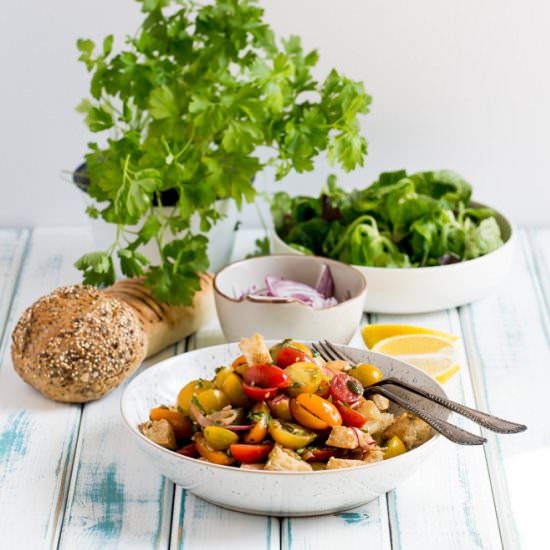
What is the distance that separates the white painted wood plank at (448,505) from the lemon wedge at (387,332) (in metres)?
0.27

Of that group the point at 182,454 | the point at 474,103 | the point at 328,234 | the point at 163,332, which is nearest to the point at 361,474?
the point at 182,454

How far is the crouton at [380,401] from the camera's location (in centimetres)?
159

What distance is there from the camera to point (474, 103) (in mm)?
2723

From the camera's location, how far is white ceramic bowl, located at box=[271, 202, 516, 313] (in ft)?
7.07

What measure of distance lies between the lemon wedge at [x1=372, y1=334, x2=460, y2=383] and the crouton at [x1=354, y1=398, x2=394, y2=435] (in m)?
0.38

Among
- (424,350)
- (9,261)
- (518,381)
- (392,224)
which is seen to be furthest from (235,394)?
(9,261)

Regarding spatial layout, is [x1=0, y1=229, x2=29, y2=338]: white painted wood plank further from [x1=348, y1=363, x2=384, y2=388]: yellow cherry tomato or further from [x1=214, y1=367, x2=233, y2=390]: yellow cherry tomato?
[x1=348, y1=363, x2=384, y2=388]: yellow cherry tomato

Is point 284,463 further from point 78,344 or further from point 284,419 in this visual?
point 78,344

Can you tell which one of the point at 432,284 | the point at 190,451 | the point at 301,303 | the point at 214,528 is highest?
the point at 432,284

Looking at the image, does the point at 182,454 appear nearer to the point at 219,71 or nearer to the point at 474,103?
the point at 219,71

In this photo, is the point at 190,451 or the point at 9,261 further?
the point at 9,261

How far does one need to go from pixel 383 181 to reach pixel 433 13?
1.71 feet

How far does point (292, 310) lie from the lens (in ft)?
6.25

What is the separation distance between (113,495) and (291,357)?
1.15ft
